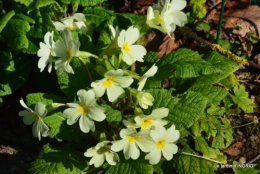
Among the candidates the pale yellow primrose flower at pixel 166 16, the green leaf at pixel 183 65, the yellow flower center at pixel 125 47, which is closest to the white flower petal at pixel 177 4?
the pale yellow primrose flower at pixel 166 16

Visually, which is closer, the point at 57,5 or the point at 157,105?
the point at 157,105

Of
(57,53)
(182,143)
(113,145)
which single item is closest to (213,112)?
(182,143)

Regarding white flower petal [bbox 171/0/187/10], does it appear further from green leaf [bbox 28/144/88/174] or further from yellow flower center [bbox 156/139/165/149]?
green leaf [bbox 28/144/88/174]

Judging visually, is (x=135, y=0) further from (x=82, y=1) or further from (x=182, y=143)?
(x=182, y=143)

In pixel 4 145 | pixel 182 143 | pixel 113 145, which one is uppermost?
pixel 113 145

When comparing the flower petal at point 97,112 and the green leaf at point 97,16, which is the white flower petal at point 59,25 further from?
the flower petal at point 97,112

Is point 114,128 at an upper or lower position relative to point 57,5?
lower

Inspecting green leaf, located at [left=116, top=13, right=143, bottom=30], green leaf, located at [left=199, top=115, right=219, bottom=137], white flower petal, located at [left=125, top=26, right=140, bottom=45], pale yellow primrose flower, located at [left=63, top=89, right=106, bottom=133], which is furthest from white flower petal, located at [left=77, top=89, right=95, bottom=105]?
green leaf, located at [left=116, top=13, right=143, bottom=30]
